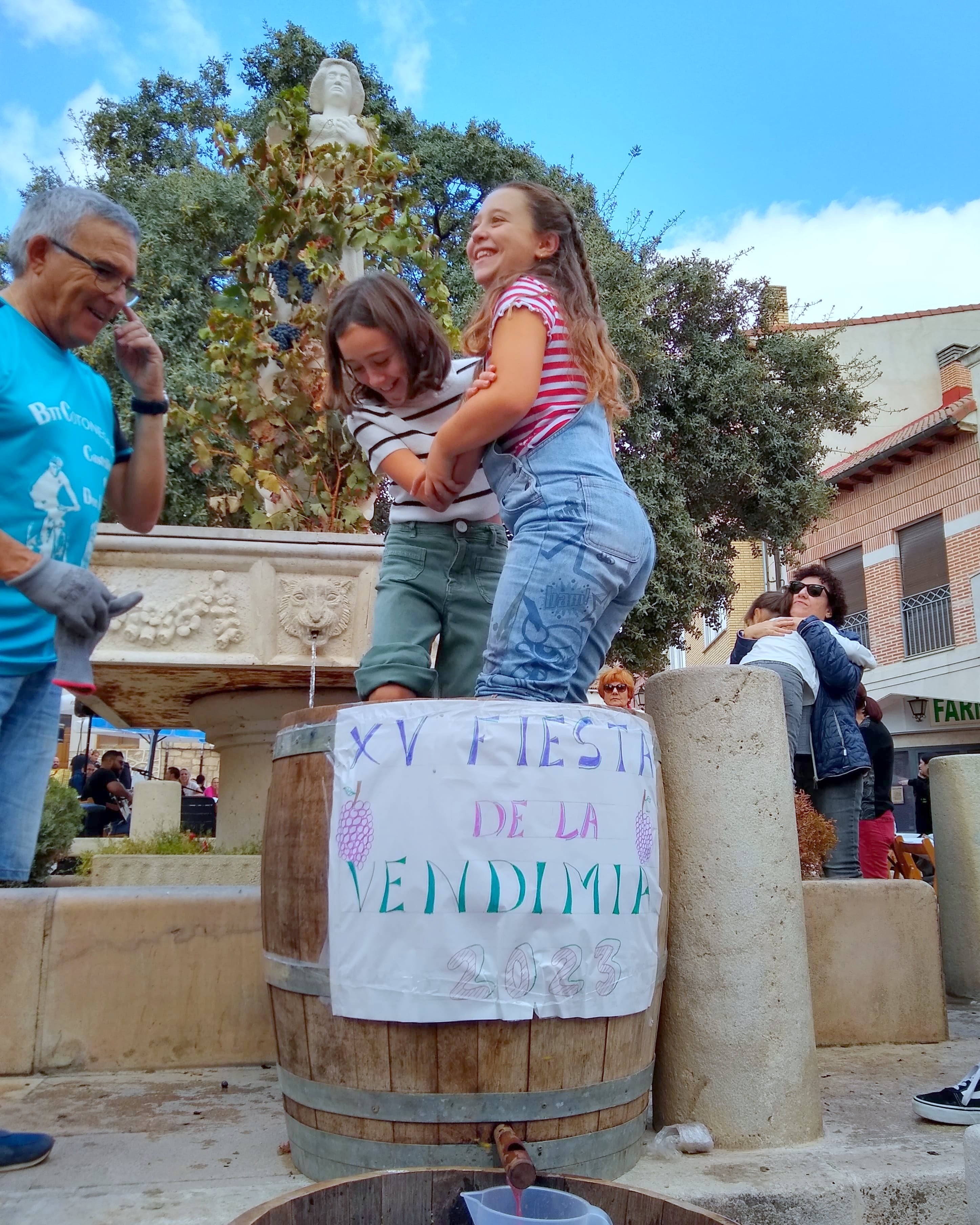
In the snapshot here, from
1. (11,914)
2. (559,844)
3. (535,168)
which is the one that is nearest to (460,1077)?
(559,844)

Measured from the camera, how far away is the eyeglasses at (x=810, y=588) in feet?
14.7

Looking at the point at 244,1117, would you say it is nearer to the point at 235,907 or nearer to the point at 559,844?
the point at 235,907

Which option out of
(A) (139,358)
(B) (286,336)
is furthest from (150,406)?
(B) (286,336)

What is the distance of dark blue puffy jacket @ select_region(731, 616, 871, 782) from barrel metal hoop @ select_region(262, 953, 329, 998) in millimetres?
3044

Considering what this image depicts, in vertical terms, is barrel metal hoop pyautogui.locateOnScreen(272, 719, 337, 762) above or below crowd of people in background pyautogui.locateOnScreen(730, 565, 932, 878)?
below

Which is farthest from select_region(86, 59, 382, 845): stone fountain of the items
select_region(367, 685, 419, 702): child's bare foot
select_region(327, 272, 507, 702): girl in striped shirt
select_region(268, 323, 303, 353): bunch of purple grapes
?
select_region(367, 685, 419, 702): child's bare foot

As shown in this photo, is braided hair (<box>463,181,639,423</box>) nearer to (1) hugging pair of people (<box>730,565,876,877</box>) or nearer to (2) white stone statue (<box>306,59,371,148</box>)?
(1) hugging pair of people (<box>730,565,876,877</box>)

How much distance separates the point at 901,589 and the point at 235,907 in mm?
19555

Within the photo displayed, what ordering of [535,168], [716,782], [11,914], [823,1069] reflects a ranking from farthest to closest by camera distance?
[535,168], [823,1069], [11,914], [716,782]

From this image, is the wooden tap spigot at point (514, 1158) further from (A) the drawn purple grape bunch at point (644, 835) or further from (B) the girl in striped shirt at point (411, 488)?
(B) the girl in striped shirt at point (411, 488)

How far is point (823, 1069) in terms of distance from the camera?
2811mm

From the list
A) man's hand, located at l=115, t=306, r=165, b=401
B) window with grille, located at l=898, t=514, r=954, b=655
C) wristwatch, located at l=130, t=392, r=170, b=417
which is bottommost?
wristwatch, located at l=130, t=392, r=170, b=417

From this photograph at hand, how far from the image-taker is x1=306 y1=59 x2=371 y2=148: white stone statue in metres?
5.01

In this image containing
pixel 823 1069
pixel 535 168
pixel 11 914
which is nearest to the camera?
pixel 11 914
